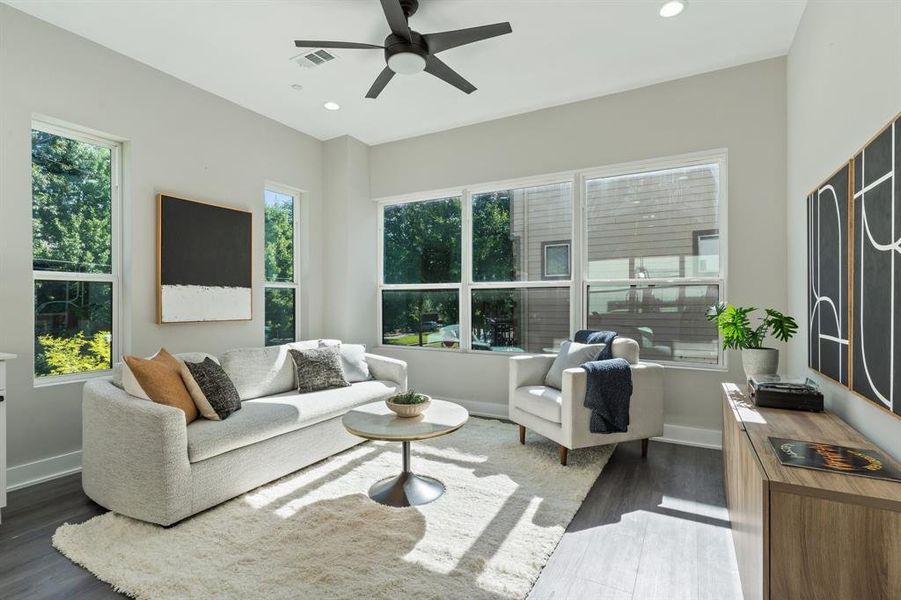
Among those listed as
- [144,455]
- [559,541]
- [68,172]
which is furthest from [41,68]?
[559,541]

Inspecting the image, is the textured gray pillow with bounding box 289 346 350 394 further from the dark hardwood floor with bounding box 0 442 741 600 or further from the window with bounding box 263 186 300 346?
the dark hardwood floor with bounding box 0 442 741 600

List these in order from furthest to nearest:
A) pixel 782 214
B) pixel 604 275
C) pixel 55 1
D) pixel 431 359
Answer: pixel 431 359 < pixel 604 275 < pixel 782 214 < pixel 55 1

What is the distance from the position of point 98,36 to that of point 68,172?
0.96m

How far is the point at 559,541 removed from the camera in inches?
86.2

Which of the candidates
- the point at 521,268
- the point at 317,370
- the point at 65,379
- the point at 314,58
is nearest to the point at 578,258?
the point at 521,268

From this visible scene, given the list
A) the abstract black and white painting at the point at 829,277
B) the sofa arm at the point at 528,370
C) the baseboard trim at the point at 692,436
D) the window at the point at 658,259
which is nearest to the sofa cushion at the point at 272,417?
the sofa arm at the point at 528,370

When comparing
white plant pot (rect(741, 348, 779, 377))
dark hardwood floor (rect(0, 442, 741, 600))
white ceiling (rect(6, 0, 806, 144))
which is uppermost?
white ceiling (rect(6, 0, 806, 144))

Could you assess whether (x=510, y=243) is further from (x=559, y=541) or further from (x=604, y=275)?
(x=559, y=541)

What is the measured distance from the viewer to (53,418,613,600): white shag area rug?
6.07ft

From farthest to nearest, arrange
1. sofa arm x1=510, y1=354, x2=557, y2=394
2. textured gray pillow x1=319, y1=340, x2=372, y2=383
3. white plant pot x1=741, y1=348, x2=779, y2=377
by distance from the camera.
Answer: textured gray pillow x1=319, y1=340, x2=372, y2=383 < sofa arm x1=510, y1=354, x2=557, y2=394 < white plant pot x1=741, y1=348, x2=779, y2=377

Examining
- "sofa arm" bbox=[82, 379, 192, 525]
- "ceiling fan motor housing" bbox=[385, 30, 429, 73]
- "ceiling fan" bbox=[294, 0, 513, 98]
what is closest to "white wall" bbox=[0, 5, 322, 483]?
"sofa arm" bbox=[82, 379, 192, 525]

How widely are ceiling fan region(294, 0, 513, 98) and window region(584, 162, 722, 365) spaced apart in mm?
1871

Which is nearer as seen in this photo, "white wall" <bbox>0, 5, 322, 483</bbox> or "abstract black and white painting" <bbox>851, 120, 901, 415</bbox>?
"abstract black and white painting" <bbox>851, 120, 901, 415</bbox>

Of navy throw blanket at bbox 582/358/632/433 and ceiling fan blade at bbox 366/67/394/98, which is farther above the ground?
ceiling fan blade at bbox 366/67/394/98
